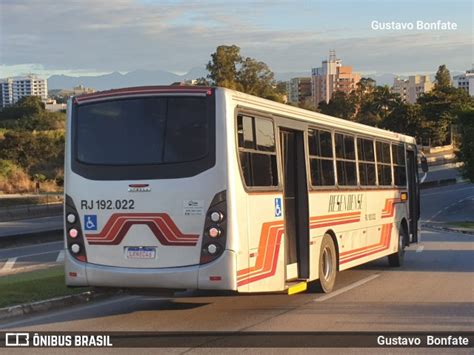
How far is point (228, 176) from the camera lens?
9.26 metres

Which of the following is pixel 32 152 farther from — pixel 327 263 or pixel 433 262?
pixel 327 263

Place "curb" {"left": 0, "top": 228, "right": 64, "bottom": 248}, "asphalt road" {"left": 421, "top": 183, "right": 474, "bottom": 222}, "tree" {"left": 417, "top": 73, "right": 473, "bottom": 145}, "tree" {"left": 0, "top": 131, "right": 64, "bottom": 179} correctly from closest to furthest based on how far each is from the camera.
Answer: "curb" {"left": 0, "top": 228, "right": 64, "bottom": 248}
"asphalt road" {"left": 421, "top": 183, "right": 474, "bottom": 222}
"tree" {"left": 0, "top": 131, "right": 64, "bottom": 179}
"tree" {"left": 417, "top": 73, "right": 473, "bottom": 145}

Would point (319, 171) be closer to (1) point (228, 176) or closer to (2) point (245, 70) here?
(1) point (228, 176)

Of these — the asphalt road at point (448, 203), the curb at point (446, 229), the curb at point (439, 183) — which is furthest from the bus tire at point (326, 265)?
the curb at point (439, 183)

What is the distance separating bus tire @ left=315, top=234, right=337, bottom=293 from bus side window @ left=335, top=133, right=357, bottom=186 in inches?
51.2

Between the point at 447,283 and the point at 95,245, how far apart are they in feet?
→ 24.5

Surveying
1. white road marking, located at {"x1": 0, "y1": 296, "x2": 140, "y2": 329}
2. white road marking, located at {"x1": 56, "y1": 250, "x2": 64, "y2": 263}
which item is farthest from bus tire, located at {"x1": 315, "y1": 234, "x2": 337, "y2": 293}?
white road marking, located at {"x1": 56, "y1": 250, "x2": 64, "y2": 263}

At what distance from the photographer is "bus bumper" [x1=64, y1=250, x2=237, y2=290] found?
29.8 ft

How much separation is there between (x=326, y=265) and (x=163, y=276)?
3968mm

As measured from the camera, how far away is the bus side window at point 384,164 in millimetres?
15963

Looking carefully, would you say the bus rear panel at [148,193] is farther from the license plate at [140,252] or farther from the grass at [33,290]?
the grass at [33,290]

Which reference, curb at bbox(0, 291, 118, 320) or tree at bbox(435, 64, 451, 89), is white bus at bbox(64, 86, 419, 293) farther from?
tree at bbox(435, 64, 451, 89)

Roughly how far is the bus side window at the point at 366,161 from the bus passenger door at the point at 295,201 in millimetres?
3240

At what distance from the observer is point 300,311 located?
1064 cm
